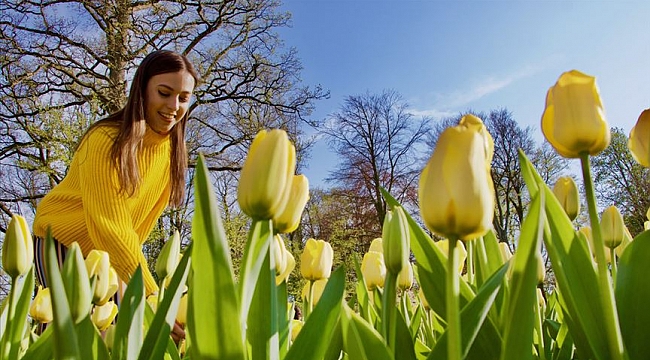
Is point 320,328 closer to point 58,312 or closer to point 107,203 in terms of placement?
point 58,312

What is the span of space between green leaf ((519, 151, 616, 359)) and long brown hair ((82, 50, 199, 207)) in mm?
1416

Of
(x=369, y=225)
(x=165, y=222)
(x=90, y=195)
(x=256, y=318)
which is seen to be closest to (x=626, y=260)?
(x=256, y=318)

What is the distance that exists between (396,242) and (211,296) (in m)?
0.21

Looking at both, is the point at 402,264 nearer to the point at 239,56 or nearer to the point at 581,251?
the point at 581,251

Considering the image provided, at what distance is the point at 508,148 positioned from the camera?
44.6 feet

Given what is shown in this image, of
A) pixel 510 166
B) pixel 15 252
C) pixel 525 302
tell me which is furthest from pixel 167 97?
pixel 510 166

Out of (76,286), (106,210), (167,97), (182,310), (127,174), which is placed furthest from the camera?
(167,97)

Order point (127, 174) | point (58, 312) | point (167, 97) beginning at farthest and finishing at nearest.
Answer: point (167, 97) → point (127, 174) → point (58, 312)

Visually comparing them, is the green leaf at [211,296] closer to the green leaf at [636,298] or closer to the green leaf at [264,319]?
the green leaf at [264,319]

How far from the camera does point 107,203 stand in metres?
1.47

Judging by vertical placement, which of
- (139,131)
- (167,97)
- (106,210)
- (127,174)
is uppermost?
(167,97)

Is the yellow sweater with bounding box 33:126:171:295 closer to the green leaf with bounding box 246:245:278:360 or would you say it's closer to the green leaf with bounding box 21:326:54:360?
the green leaf with bounding box 21:326:54:360

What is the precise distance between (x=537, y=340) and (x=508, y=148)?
1385cm

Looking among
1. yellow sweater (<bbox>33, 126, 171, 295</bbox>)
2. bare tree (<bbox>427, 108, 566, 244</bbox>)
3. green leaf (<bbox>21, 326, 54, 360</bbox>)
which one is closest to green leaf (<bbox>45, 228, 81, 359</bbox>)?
green leaf (<bbox>21, 326, 54, 360</bbox>)
